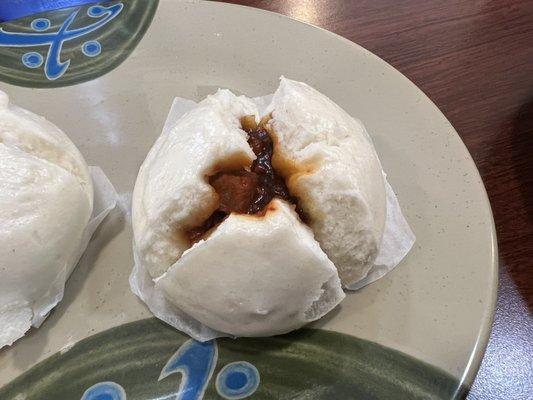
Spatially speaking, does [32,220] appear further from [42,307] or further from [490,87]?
[490,87]

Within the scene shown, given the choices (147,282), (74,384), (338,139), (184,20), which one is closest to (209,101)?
(338,139)

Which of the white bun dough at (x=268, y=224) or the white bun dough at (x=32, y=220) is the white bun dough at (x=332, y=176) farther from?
the white bun dough at (x=32, y=220)

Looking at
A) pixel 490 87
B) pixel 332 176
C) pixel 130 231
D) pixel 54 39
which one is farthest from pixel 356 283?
pixel 54 39

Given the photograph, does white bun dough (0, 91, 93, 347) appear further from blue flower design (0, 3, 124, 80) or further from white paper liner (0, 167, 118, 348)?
blue flower design (0, 3, 124, 80)

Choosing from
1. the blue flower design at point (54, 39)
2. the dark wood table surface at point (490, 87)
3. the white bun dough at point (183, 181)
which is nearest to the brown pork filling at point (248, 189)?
the white bun dough at point (183, 181)

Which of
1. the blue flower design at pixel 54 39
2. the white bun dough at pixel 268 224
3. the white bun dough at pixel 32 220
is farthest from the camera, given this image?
the blue flower design at pixel 54 39

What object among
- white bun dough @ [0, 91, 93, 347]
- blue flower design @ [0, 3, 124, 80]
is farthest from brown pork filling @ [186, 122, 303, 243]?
blue flower design @ [0, 3, 124, 80]
